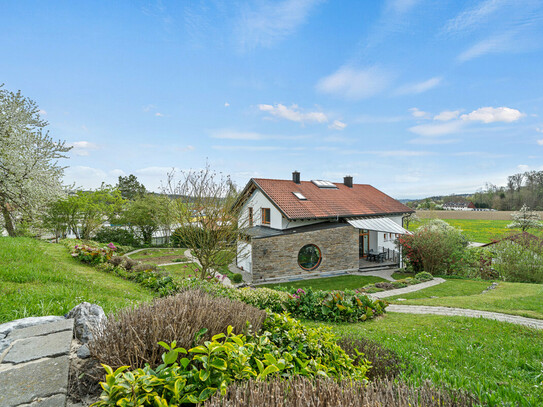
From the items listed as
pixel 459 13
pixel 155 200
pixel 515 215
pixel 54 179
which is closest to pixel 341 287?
pixel 459 13

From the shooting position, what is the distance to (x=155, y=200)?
96.2 ft

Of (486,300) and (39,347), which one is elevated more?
(39,347)

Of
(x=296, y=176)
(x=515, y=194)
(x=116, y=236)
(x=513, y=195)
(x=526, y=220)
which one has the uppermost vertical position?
(x=296, y=176)

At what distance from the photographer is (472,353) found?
4273 millimetres

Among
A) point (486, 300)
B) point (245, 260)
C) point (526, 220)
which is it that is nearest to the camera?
point (486, 300)

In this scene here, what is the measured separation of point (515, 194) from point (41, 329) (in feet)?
221

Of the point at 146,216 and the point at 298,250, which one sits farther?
the point at 146,216

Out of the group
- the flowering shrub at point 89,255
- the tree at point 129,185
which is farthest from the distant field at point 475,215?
the tree at point 129,185

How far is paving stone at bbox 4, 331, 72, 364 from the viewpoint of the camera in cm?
231

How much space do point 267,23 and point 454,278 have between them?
17572 millimetres

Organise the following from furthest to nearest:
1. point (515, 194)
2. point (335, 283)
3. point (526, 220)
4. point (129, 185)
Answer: point (129, 185), point (515, 194), point (526, 220), point (335, 283)

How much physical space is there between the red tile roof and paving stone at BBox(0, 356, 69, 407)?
51.5ft

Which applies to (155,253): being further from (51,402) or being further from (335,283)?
(51,402)

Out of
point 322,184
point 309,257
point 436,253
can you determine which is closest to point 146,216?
point 322,184
